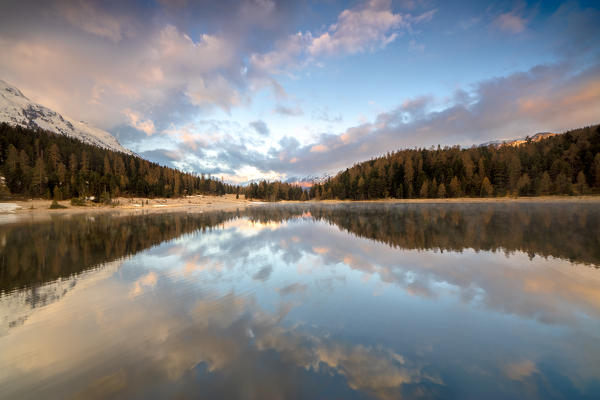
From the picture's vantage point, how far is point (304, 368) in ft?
12.1

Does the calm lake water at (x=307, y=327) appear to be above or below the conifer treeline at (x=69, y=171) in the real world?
below

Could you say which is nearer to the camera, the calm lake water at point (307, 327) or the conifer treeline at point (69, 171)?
the calm lake water at point (307, 327)

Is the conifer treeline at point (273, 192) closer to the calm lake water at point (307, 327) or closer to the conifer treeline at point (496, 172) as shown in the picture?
the conifer treeline at point (496, 172)

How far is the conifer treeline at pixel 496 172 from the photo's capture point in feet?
217

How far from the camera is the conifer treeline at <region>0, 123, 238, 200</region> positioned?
2499 inches

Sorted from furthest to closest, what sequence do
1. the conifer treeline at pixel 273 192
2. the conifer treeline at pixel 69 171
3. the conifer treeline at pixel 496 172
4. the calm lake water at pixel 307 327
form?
1. the conifer treeline at pixel 273 192
2. the conifer treeline at pixel 496 172
3. the conifer treeline at pixel 69 171
4. the calm lake water at pixel 307 327

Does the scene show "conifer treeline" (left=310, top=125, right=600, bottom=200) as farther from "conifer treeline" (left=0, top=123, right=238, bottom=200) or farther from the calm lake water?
"conifer treeline" (left=0, top=123, right=238, bottom=200)

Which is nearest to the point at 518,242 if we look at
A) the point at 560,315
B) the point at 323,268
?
the point at 560,315

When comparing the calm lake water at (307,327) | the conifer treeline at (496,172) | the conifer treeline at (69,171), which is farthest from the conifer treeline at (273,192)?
the calm lake water at (307,327)

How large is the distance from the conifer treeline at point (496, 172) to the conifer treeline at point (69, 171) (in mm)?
88410

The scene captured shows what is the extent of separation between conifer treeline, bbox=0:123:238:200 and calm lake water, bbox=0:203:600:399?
251 ft

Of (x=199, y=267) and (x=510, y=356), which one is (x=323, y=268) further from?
(x=510, y=356)

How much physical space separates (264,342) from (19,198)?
90511 millimetres

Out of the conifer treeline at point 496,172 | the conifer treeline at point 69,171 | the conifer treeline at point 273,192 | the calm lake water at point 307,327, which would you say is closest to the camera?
the calm lake water at point 307,327
